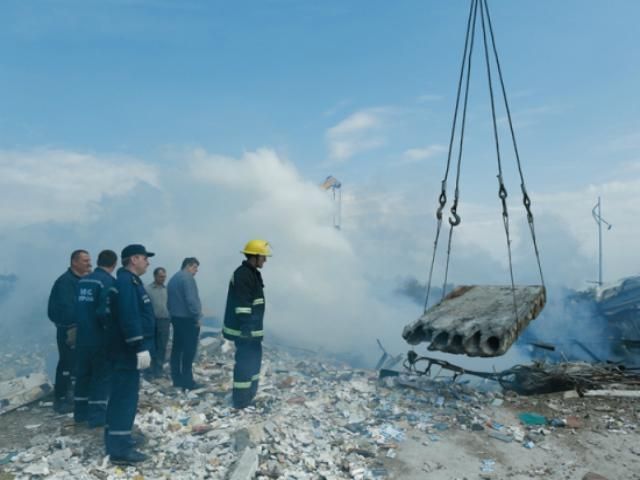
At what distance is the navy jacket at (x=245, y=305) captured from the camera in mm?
4570

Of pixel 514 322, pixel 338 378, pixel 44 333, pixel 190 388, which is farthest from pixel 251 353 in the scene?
pixel 44 333

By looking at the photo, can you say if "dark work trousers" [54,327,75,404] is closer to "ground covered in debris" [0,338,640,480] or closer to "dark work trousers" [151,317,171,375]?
"ground covered in debris" [0,338,640,480]

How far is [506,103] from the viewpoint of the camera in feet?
16.8

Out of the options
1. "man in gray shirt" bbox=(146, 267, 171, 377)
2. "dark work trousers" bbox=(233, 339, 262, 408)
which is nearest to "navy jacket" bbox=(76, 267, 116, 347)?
"dark work trousers" bbox=(233, 339, 262, 408)

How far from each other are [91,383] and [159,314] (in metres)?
2.00

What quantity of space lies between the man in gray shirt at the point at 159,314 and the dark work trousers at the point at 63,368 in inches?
53.7

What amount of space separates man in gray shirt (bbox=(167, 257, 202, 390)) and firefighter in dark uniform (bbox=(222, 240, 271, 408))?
116cm

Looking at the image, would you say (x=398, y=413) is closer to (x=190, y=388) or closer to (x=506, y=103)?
(x=190, y=388)

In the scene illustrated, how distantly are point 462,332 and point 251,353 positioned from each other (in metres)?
2.23

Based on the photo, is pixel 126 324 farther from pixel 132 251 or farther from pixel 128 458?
pixel 128 458

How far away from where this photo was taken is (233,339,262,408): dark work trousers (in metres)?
4.66

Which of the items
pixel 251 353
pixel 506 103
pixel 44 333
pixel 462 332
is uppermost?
pixel 506 103

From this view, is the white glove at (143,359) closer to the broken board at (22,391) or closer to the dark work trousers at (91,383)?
the dark work trousers at (91,383)

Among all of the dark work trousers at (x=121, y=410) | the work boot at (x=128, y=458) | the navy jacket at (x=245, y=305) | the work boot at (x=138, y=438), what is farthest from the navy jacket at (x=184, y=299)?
the work boot at (x=128, y=458)
